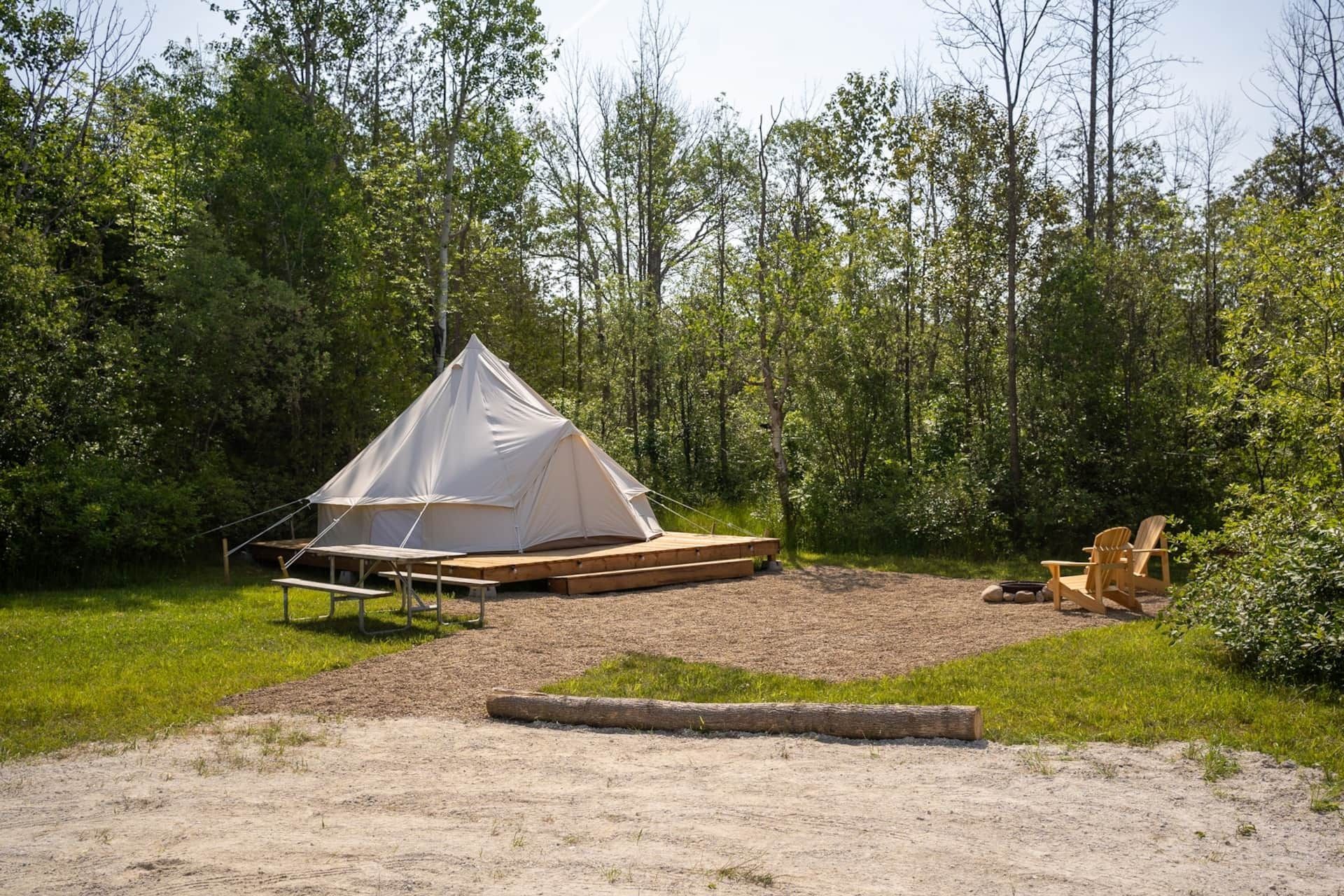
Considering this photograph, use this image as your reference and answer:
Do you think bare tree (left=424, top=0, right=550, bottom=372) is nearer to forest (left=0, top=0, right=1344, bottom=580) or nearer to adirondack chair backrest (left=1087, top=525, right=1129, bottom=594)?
forest (left=0, top=0, right=1344, bottom=580)

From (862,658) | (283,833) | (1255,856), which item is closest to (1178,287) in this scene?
(862,658)

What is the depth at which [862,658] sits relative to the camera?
766 cm

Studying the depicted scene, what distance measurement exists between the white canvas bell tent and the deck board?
1.21ft

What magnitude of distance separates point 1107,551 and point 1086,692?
367 cm

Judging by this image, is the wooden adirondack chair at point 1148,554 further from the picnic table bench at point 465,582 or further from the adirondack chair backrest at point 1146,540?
the picnic table bench at point 465,582

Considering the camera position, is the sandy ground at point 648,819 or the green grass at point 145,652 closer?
the sandy ground at point 648,819

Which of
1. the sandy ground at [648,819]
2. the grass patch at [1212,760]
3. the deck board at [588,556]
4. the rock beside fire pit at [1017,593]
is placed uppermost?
the deck board at [588,556]

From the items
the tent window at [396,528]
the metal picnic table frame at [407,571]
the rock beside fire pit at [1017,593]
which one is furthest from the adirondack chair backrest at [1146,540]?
the tent window at [396,528]

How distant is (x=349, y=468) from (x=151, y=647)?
5625 millimetres

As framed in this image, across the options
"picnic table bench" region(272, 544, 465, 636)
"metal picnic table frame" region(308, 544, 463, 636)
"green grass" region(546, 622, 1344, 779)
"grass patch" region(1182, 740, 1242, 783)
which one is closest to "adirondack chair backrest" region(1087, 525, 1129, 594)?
"green grass" region(546, 622, 1344, 779)

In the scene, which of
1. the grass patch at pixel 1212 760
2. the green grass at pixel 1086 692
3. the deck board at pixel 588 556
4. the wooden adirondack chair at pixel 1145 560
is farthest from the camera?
the deck board at pixel 588 556

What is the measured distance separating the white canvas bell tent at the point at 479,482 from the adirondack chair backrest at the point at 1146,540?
238 inches

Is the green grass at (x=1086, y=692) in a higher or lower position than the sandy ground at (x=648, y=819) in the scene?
higher

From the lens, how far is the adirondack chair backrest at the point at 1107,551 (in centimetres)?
945
